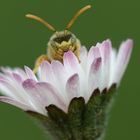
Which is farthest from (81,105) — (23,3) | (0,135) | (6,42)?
(23,3)

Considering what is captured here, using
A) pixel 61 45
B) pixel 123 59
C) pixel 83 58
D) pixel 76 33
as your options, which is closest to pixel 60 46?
pixel 61 45

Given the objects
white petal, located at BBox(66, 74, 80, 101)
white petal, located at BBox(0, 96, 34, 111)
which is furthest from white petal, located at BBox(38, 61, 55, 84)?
white petal, located at BBox(0, 96, 34, 111)

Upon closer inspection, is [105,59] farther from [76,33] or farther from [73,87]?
[76,33]

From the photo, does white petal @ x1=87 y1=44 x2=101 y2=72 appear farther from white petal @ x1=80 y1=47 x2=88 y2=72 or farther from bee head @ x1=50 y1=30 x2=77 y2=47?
bee head @ x1=50 y1=30 x2=77 y2=47

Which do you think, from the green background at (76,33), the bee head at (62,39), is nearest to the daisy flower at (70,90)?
the bee head at (62,39)

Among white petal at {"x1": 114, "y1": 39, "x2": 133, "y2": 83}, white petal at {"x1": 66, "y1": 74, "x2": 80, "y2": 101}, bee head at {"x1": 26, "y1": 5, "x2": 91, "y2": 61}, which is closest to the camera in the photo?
white petal at {"x1": 66, "y1": 74, "x2": 80, "y2": 101}

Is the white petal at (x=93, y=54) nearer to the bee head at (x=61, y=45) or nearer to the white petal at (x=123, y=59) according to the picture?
the bee head at (x=61, y=45)
